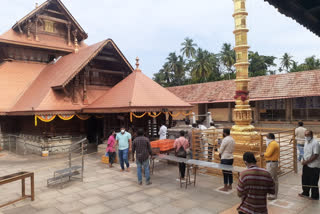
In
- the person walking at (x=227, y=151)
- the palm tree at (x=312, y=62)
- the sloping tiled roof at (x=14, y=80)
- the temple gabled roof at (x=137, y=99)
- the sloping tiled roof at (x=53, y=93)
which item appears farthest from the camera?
the palm tree at (x=312, y=62)

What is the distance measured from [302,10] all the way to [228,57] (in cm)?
4543

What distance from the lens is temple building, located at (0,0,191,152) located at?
12.1m

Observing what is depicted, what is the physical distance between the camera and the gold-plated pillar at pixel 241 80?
26.2 ft

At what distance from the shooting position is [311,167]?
5.51 m

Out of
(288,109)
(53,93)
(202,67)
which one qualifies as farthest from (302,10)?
(202,67)

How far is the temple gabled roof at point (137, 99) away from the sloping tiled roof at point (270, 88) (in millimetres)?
10812

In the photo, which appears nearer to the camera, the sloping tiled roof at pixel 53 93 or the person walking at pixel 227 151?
the person walking at pixel 227 151

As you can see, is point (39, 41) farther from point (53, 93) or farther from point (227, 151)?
point (227, 151)

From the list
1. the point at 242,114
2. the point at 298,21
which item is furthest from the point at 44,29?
the point at 298,21

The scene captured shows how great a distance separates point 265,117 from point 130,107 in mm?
17173

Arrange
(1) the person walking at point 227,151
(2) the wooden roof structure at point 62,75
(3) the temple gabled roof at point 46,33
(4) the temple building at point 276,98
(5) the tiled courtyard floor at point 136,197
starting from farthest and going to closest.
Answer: (4) the temple building at point 276,98
(3) the temple gabled roof at point 46,33
(2) the wooden roof structure at point 62,75
(1) the person walking at point 227,151
(5) the tiled courtyard floor at point 136,197

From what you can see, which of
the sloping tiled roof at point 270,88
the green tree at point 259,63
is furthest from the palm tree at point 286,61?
the sloping tiled roof at point 270,88

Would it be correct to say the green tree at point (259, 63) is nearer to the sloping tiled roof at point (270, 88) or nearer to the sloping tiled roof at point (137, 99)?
the sloping tiled roof at point (270, 88)

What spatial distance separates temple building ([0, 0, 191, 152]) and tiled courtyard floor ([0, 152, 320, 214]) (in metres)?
3.96
